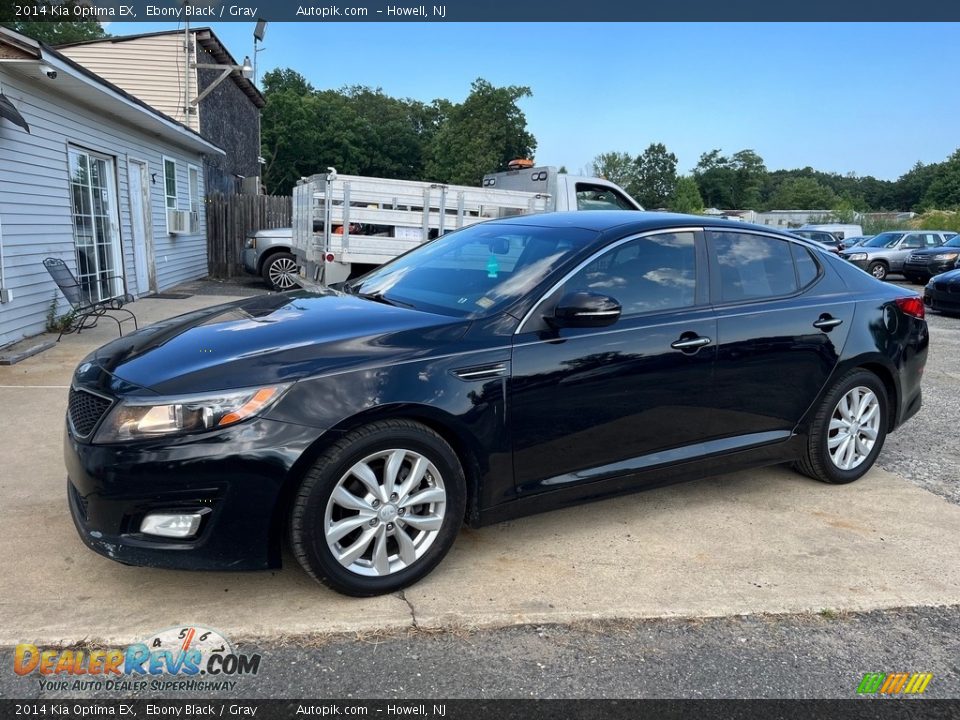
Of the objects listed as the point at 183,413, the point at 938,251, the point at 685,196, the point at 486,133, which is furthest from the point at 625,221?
the point at 685,196

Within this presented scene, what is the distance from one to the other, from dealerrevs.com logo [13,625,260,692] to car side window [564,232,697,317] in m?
2.12

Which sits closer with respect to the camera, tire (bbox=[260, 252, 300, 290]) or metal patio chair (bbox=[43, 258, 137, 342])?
metal patio chair (bbox=[43, 258, 137, 342])

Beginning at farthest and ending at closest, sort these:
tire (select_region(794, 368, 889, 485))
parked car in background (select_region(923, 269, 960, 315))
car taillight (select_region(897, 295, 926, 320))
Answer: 1. parked car in background (select_region(923, 269, 960, 315))
2. car taillight (select_region(897, 295, 926, 320))
3. tire (select_region(794, 368, 889, 485))

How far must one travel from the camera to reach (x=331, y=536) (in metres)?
2.84

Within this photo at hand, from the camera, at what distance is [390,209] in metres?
10.4

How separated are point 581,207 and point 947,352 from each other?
5292mm

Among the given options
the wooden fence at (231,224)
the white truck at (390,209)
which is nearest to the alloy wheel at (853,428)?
the white truck at (390,209)

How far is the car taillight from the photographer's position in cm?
457

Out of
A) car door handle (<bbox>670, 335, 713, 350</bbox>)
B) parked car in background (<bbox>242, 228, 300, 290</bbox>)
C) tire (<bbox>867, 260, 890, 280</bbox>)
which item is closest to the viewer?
car door handle (<bbox>670, 335, 713, 350</bbox>)

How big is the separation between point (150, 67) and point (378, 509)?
19.4m

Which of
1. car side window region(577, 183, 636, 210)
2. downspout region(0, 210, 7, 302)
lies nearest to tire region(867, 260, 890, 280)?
car side window region(577, 183, 636, 210)

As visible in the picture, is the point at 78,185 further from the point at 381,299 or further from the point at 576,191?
the point at 381,299

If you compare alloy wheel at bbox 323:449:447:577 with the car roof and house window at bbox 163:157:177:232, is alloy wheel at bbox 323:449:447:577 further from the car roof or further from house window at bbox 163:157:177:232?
house window at bbox 163:157:177:232

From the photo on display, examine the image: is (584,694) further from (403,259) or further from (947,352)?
(947,352)
